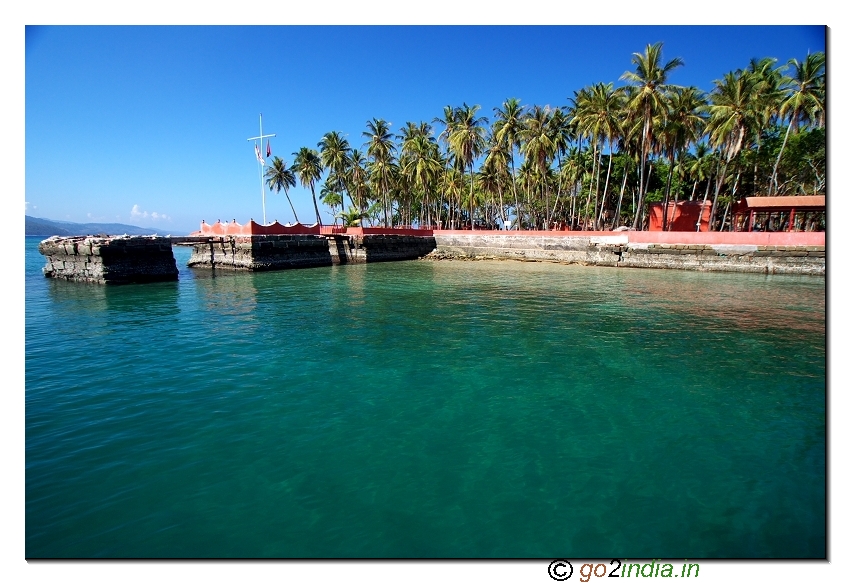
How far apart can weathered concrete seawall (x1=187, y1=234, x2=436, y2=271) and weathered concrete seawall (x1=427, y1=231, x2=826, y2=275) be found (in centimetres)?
409

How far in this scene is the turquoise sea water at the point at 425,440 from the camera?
4.37 m

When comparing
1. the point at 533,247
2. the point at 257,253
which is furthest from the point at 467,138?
the point at 257,253

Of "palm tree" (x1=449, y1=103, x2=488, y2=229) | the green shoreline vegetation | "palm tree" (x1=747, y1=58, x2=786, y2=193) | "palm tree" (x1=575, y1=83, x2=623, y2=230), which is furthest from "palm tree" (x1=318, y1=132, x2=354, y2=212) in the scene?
"palm tree" (x1=747, y1=58, x2=786, y2=193)

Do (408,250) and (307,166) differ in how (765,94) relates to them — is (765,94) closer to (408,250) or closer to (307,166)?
(408,250)

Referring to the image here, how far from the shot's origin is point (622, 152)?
48156 millimetres

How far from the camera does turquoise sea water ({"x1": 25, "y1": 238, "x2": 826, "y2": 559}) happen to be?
437cm

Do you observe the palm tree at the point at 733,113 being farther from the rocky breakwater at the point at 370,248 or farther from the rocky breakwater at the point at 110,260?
the rocky breakwater at the point at 110,260

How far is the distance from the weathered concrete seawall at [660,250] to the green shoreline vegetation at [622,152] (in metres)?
7.22

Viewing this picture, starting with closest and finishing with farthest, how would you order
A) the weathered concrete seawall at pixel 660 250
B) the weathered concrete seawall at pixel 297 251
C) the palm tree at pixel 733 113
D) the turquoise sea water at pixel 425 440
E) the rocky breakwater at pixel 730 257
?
the turquoise sea water at pixel 425 440, the rocky breakwater at pixel 730 257, the weathered concrete seawall at pixel 660 250, the weathered concrete seawall at pixel 297 251, the palm tree at pixel 733 113

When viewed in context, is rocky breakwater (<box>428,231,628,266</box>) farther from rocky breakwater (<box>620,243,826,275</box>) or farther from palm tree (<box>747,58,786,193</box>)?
palm tree (<box>747,58,786,193</box>)

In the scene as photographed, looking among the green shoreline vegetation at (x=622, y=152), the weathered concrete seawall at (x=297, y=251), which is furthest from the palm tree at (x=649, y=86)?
the weathered concrete seawall at (x=297, y=251)

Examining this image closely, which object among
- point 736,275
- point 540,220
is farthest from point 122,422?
point 540,220

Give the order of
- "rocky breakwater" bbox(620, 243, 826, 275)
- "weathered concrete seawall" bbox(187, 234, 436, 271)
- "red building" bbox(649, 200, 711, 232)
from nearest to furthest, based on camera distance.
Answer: "rocky breakwater" bbox(620, 243, 826, 275) → "weathered concrete seawall" bbox(187, 234, 436, 271) → "red building" bbox(649, 200, 711, 232)
